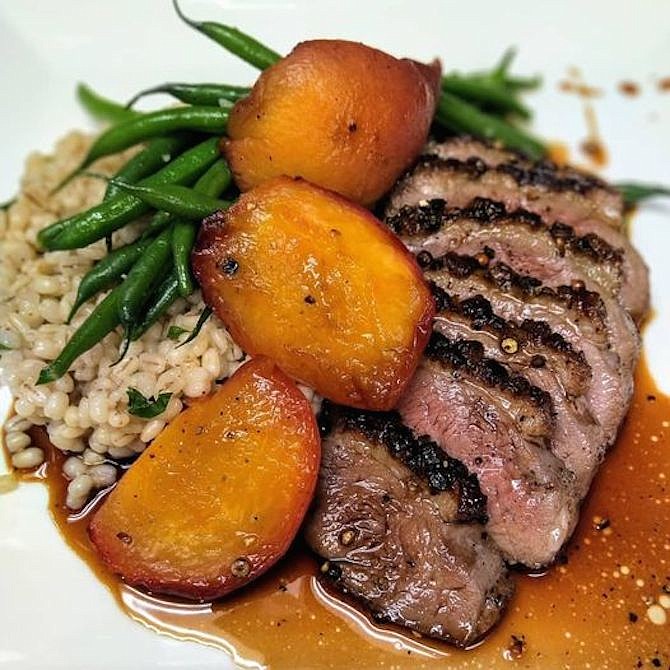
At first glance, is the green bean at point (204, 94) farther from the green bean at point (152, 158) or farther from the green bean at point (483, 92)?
the green bean at point (483, 92)

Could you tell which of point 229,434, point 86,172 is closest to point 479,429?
point 229,434

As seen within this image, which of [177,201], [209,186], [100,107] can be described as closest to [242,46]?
[209,186]

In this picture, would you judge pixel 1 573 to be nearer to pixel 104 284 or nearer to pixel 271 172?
pixel 104 284

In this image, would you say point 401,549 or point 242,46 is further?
Result: point 242,46

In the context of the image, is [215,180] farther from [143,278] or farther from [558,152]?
[558,152]

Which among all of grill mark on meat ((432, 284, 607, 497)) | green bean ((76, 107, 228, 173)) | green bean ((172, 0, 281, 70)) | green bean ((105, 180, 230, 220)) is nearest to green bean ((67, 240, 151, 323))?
green bean ((105, 180, 230, 220))

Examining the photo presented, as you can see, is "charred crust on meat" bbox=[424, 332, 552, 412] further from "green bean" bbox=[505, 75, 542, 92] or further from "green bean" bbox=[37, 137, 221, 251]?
"green bean" bbox=[505, 75, 542, 92]
